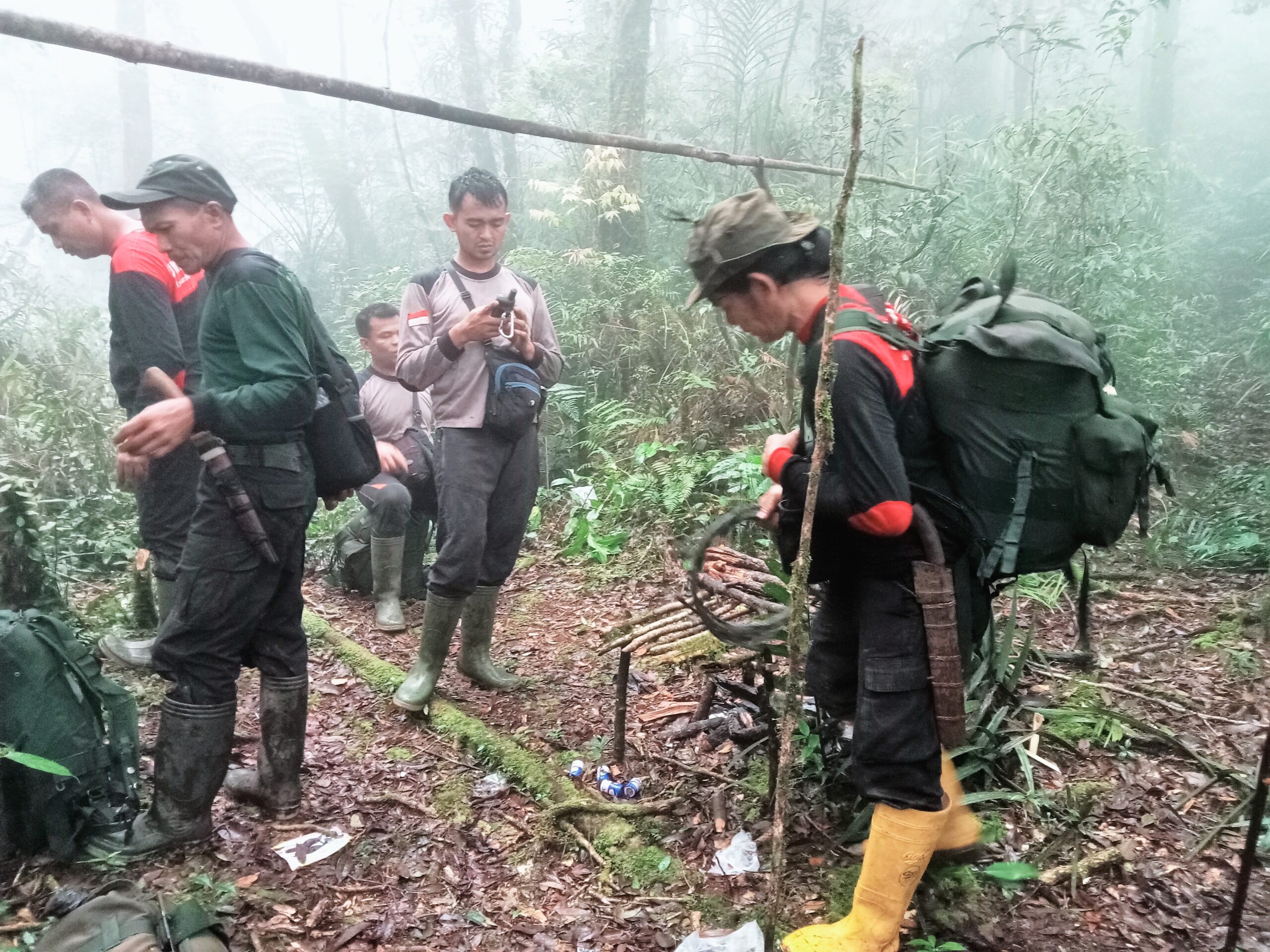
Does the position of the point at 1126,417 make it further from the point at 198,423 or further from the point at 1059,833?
the point at 198,423

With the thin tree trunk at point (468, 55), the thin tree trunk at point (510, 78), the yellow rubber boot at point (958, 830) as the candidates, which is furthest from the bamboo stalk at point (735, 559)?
the thin tree trunk at point (468, 55)

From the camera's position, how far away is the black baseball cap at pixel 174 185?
7.98 feet

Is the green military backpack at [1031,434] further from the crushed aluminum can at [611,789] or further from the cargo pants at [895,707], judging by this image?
the crushed aluminum can at [611,789]

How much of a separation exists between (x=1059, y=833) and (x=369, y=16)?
28839 millimetres

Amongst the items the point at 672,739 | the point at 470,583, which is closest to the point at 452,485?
the point at 470,583

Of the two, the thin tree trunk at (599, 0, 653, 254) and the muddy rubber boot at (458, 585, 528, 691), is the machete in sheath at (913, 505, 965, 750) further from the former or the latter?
the thin tree trunk at (599, 0, 653, 254)

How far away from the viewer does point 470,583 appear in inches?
146

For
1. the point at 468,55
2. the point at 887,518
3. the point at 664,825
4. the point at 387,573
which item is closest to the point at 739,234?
the point at 887,518

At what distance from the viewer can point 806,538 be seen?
183 cm

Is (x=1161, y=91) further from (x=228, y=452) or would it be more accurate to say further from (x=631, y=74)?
(x=228, y=452)

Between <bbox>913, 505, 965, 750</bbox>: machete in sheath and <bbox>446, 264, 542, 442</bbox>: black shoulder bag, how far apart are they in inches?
82.6

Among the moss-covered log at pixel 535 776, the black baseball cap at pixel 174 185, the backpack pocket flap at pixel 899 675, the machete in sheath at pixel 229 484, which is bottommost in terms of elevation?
the moss-covered log at pixel 535 776

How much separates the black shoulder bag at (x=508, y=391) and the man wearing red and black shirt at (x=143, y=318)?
4.11 feet

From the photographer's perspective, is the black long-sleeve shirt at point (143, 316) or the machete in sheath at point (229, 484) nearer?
the machete in sheath at point (229, 484)
